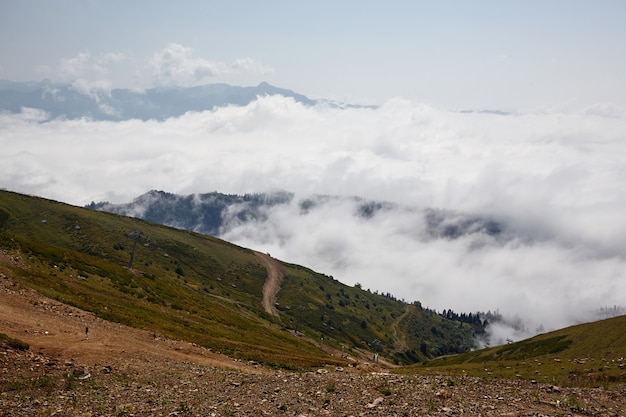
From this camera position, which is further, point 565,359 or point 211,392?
point 565,359

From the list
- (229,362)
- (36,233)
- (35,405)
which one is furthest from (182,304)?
(36,233)

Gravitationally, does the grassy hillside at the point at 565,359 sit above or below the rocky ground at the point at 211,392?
above

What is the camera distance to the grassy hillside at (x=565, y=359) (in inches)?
2063

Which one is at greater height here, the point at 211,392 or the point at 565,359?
the point at 565,359

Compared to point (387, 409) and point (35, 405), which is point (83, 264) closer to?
point (35, 405)

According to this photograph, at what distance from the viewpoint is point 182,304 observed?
339ft

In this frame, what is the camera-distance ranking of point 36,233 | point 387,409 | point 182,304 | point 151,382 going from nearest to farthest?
point 387,409 < point 151,382 < point 182,304 < point 36,233

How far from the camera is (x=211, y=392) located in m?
32.3

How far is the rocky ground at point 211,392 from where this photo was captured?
2733 centimetres

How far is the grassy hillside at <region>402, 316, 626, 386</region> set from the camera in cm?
5240

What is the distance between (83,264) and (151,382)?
72255 mm

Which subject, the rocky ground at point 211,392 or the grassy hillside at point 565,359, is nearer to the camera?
the rocky ground at point 211,392

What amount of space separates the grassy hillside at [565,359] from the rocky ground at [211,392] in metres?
17.2

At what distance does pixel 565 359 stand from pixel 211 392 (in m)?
61.4
